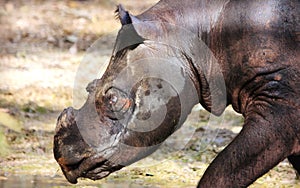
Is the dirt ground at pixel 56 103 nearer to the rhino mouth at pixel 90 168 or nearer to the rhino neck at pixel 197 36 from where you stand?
the rhino mouth at pixel 90 168

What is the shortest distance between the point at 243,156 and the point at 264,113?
0.30 meters

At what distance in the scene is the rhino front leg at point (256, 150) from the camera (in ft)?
19.6

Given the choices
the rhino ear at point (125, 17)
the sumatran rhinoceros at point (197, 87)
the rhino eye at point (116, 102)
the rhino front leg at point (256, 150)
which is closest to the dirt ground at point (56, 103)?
the sumatran rhinoceros at point (197, 87)

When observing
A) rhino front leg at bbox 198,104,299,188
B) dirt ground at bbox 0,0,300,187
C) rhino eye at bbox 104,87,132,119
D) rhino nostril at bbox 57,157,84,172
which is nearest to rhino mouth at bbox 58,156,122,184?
rhino nostril at bbox 57,157,84,172

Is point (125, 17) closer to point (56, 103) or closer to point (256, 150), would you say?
point (256, 150)

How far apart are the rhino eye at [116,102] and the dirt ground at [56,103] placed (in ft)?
4.83

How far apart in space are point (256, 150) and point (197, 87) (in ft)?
2.25

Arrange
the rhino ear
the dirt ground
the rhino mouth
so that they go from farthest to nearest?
the dirt ground → the rhino mouth → the rhino ear

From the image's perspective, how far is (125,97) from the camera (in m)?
6.20

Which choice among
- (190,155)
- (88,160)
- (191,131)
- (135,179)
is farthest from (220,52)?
(191,131)

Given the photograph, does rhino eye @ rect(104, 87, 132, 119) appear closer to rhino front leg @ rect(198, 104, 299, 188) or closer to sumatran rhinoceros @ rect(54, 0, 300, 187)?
sumatran rhinoceros @ rect(54, 0, 300, 187)

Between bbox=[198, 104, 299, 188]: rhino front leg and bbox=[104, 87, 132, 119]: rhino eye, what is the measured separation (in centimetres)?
69

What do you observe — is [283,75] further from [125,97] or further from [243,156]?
[125,97]

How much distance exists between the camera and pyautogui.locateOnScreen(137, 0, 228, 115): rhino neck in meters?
6.35
